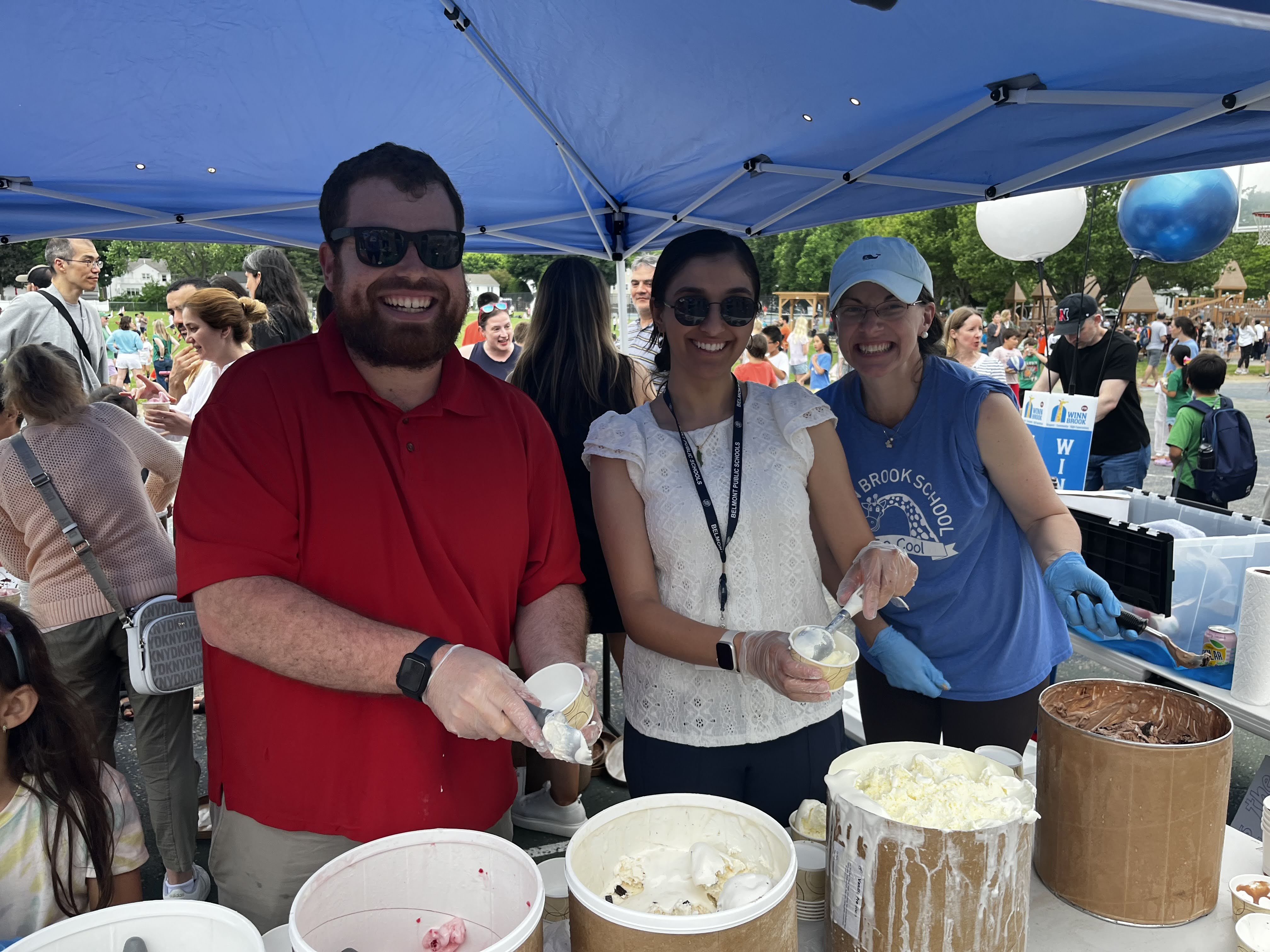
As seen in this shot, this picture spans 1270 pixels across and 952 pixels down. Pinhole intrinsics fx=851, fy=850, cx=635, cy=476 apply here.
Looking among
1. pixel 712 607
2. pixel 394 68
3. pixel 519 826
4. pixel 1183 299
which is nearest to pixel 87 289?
pixel 394 68

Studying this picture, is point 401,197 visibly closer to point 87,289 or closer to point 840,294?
point 840,294

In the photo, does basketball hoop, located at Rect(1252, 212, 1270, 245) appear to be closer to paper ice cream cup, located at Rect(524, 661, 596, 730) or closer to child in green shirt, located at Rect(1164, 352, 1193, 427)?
child in green shirt, located at Rect(1164, 352, 1193, 427)

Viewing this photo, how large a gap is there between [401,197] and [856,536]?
1.18m

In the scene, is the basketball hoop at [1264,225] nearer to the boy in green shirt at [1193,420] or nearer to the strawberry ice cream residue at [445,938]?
the boy in green shirt at [1193,420]

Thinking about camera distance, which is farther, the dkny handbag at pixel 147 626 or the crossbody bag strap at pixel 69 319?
the crossbody bag strap at pixel 69 319

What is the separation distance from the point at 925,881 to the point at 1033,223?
7.17 m

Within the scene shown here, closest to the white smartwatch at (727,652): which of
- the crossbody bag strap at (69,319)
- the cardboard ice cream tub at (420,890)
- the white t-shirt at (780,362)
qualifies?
the cardboard ice cream tub at (420,890)

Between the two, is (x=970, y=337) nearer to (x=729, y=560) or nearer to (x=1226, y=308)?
(x=729, y=560)

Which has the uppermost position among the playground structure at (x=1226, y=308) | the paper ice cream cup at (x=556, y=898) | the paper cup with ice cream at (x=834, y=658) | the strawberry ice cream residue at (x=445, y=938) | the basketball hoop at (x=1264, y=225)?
the basketball hoop at (x=1264, y=225)

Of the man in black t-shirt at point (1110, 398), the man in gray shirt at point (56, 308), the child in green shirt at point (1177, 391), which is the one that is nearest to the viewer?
the man in gray shirt at point (56, 308)

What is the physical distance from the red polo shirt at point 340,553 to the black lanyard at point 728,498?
454mm

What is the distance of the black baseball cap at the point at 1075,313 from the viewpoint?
6262 millimetres

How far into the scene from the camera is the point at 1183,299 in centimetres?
4369

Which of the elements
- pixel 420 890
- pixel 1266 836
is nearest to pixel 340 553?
pixel 420 890
